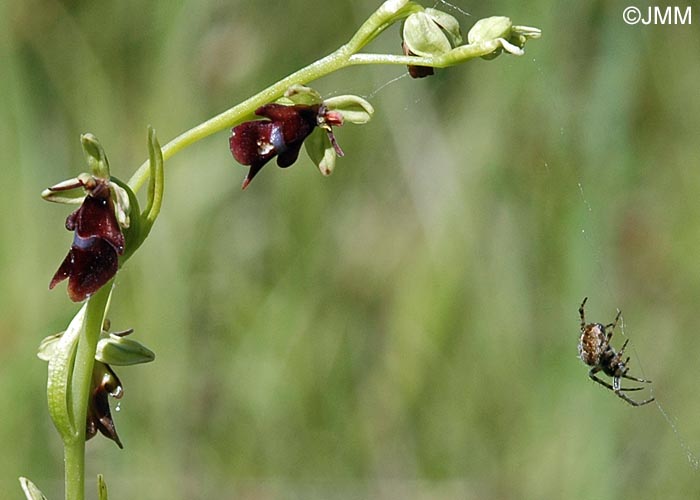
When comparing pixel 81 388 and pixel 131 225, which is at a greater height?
pixel 131 225

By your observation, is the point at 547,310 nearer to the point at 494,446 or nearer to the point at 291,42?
the point at 494,446

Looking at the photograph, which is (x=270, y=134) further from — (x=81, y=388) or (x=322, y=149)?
(x=81, y=388)

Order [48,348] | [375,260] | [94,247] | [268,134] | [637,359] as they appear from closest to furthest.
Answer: [94,247]
[268,134]
[48,348]
[637,359]
[375,260]

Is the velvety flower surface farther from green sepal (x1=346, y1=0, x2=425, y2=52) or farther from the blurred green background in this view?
the blurred green background

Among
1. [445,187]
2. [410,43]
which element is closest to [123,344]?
[410,43]

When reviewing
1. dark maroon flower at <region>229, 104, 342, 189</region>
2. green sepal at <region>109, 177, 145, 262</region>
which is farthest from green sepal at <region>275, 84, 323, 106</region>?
green sepal at <region>109, 177, 145, 262</region>

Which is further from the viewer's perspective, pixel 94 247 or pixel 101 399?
pixel 101 399

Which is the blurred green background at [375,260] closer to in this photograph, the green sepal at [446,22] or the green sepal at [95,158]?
the green sepal at [95,158]

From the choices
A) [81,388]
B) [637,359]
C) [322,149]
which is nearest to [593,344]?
[637,359]
